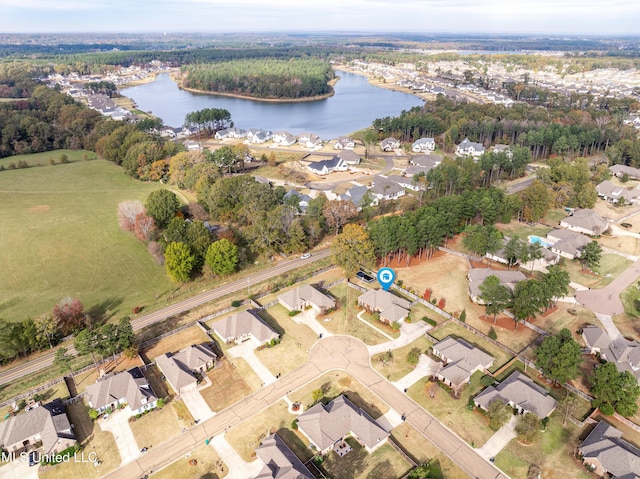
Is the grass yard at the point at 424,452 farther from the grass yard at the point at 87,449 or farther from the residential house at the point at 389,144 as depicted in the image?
the residential house at the point at 389,144

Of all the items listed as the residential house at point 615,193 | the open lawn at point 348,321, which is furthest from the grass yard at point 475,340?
the residential house at point 615,193

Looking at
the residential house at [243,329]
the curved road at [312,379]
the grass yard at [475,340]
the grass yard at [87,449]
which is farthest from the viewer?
the residential house at [243,329]

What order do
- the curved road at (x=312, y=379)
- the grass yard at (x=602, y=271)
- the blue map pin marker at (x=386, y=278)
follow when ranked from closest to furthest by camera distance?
the curved road at (x=312, y=379), the blue map pin marker at (x=386, y=278), the grass yard at (x=602, y=271)

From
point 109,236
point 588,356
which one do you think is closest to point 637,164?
point 588,356

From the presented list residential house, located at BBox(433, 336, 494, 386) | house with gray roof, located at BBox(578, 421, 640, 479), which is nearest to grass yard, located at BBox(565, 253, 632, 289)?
residential house, located at BBox(433, 336, 494, 386)

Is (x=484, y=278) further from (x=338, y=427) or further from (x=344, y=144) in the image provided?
(x=344, y=144)

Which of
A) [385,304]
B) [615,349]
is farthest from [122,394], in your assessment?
[615,349]
